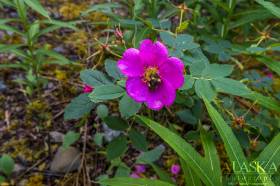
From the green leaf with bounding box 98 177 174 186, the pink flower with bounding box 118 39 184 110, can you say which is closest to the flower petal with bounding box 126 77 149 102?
the pink flower with bounding box 118 39 184 110

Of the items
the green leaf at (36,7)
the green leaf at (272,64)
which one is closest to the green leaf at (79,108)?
the green leaf at (36,7)

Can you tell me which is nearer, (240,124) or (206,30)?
(240,124)

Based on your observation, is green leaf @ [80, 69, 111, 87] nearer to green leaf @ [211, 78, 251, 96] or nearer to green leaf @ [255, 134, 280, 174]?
green leaf @ [211, 78, 251, 96]

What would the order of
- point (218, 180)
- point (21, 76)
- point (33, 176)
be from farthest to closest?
point (21, 76)
point (33, 176)
point (218, 180)

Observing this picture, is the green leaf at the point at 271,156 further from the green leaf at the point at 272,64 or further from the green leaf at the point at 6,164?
the green leaf at the point at 6,164

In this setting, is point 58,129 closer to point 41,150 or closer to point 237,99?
point 41,150


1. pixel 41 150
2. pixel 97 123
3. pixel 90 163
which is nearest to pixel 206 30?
pixel 97 123
